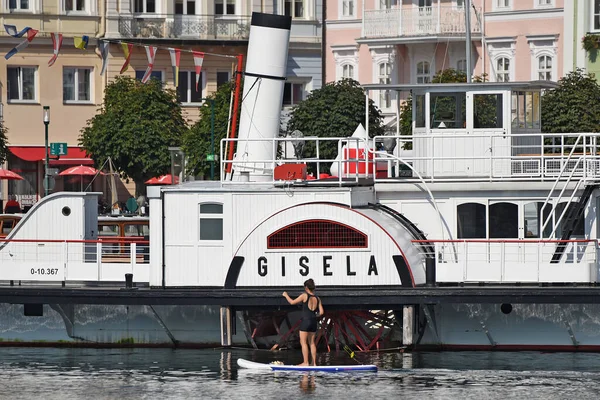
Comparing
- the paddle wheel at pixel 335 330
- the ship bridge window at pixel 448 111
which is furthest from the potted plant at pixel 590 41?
the paddle wheel at pixel 335 330

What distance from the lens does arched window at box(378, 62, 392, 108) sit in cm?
6051

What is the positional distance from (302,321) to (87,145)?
32.3 m

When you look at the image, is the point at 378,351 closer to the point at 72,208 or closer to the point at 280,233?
the point at 280,233

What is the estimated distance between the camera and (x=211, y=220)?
97.2 ft

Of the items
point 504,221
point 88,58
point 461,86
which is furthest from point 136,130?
point 504,221

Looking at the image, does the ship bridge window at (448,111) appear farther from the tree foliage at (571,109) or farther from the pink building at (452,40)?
the pink building at (452,40)

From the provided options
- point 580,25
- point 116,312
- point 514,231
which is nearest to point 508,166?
point 514,231

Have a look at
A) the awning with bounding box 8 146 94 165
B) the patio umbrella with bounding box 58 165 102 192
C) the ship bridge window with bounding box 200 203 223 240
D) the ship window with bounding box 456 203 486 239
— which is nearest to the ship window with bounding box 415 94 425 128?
the ship window with bounding box 456 203 486 239

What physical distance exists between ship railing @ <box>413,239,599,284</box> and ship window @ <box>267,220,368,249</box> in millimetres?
1337

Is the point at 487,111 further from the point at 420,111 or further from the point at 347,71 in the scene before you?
the point at 347,71

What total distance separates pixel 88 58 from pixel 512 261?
36.7 m

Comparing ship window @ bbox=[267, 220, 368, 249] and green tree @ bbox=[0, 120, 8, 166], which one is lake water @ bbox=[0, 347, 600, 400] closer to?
ship window @ bbox=[267, 220, 368, 249]

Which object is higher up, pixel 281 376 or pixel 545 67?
pixel 545 67

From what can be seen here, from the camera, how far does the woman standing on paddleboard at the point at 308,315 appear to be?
27547 millimetres
